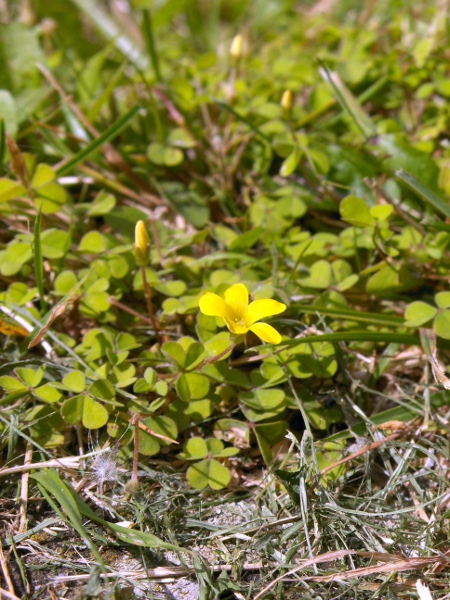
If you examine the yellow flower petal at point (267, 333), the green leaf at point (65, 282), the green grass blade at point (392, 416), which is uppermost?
the green leaf at point (65, 282)

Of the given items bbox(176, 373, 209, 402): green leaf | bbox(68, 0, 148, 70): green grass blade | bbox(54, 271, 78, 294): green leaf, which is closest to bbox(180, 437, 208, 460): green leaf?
bbox(176, 373, 209, 402): green leaf

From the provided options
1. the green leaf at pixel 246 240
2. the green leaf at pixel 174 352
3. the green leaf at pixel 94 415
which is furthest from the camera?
the green leaf at pixel 246 240

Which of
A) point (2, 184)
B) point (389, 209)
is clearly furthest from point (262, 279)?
point (2, 184)

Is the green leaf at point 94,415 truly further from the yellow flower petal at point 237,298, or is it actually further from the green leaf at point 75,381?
the yellow flower petal at point 237,298

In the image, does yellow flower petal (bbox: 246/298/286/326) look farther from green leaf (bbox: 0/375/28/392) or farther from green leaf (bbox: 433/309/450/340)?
green leaf (bbox: 0/375/28/392)

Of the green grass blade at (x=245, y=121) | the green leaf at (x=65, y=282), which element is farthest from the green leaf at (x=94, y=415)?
the green grass blade at (x=245, y=121)

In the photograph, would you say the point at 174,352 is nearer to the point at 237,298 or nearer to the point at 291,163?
the point at 237,298

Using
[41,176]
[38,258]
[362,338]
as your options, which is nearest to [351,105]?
[362,338]
